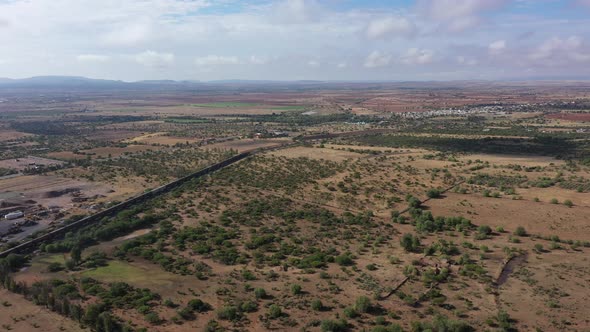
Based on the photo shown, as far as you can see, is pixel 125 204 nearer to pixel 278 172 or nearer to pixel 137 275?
pixel 137 275

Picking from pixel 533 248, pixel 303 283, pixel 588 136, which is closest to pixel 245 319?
pixel 303 283

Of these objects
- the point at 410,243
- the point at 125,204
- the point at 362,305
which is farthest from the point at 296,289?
the point at 125,204

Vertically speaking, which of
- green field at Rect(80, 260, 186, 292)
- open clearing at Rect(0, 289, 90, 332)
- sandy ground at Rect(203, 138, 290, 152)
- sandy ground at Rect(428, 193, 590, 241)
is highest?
sandy ground at Rect(203, 138, 290, 152)

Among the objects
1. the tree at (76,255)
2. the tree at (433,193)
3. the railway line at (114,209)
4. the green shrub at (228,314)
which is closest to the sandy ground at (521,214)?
the tree at (433,193)

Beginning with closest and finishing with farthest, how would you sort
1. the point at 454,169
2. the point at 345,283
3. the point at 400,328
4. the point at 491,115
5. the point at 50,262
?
1. the point at 400,328
2. the point at 345,283
3. the point at 50,262
4. the point at 454,169
5. the point at 491,115

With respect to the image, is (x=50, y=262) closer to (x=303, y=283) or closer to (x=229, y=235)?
(x=229, y=235)

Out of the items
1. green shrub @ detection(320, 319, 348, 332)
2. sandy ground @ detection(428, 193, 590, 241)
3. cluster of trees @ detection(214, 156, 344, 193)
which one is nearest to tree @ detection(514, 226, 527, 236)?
sandy ground @ detection(428, 193, 590, 241)

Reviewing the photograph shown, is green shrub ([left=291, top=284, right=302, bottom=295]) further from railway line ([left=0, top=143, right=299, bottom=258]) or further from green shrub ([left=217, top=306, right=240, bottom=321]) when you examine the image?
railway line ([left=0, top=143, right=299, bottom=258])

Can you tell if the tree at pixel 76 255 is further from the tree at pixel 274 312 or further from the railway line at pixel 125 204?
the tree at pixel 274 312
